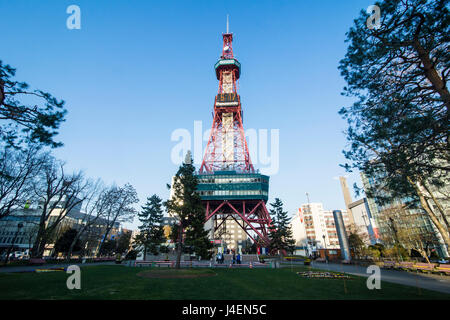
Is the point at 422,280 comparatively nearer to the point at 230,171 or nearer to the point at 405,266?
the point at 405,266

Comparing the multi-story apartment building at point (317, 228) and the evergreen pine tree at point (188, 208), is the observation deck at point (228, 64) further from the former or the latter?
the multi-story apartment building at point (317, 228)

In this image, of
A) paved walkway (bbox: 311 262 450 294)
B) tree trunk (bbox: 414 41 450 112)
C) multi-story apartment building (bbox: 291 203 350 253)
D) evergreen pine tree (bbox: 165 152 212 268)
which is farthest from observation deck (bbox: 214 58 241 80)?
paved walkway (bbox: 311 262 450 294)

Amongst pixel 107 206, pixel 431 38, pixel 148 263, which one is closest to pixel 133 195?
pixel 107 206

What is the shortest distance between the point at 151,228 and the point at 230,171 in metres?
29.3

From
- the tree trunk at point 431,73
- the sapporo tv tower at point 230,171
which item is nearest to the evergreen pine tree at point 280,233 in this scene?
the sapporo tv tower at point 230,171

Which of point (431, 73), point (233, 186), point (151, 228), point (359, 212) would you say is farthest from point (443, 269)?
point (359, 212)

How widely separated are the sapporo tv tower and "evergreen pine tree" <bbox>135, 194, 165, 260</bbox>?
1824 centimetres

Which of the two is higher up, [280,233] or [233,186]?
[233,186]

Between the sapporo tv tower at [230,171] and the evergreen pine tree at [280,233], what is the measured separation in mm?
2791

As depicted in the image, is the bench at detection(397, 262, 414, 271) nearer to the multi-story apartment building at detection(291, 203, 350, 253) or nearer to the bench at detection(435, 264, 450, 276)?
the bench at detection(435, 264, 450, 276)

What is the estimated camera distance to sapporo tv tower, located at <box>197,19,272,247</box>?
54.9m

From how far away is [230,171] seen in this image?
190 ft
